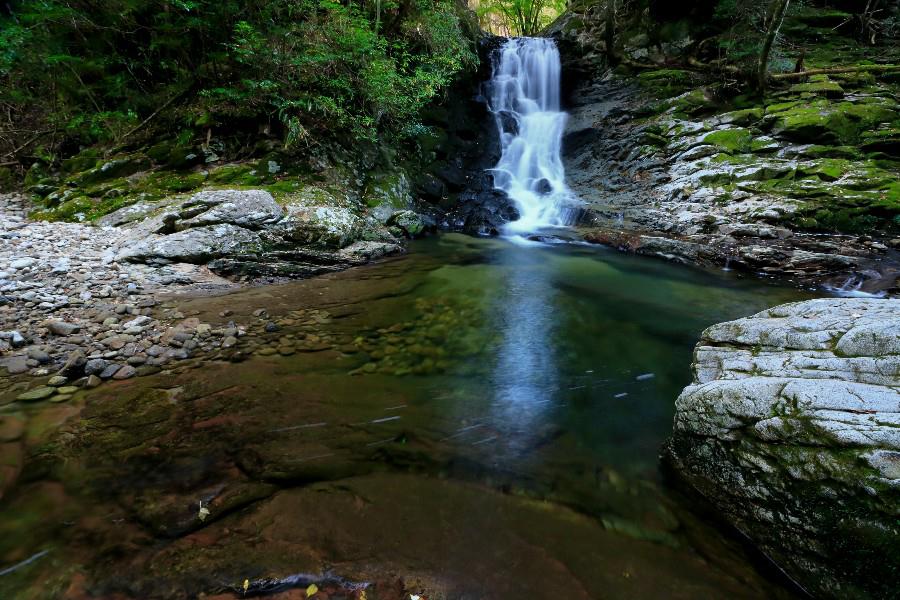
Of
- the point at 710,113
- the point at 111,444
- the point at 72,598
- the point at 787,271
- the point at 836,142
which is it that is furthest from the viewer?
the point at 710,113

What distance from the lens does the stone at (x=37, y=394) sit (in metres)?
3.12

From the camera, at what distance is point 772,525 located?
6.83 ft

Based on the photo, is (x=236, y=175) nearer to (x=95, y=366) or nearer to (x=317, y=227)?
(x=317, y=227)

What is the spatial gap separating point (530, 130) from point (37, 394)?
53.1 feet

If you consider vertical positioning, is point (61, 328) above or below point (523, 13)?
below

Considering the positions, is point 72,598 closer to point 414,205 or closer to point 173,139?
point 173,139

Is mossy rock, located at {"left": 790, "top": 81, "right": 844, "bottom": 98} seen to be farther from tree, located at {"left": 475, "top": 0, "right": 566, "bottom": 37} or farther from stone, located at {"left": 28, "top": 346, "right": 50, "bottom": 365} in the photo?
stone, located at {"left": 28, "top": 346, "right": 50, "bottom": 365}

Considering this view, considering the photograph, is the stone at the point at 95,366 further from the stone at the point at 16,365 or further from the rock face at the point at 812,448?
the rock face at the point at 812,448

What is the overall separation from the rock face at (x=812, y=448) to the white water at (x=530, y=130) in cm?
909

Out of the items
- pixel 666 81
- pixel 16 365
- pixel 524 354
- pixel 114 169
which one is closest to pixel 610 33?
pixel 666 81

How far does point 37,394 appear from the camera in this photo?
3.17 metres

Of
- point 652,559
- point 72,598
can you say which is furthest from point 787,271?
point 72,598

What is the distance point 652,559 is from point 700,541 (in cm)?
37

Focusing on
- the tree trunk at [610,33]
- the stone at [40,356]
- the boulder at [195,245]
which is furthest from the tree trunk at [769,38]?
the stone at [40,356]
